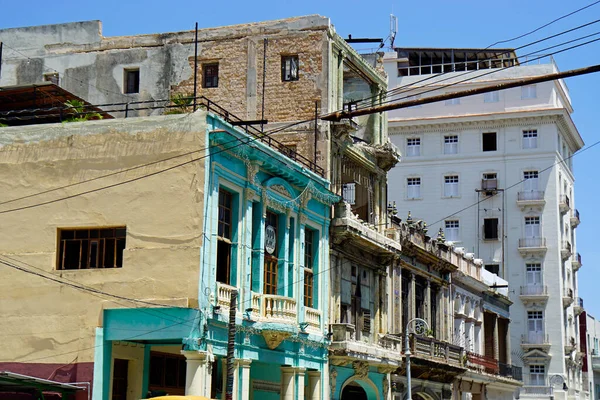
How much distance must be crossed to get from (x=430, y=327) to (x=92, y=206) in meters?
21.9

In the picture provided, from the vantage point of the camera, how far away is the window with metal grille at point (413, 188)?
241 feet

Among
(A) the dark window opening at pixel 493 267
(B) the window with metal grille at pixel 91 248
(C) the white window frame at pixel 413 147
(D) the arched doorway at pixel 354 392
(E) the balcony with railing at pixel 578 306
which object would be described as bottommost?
(D) the arched doorway at pixel 354 392

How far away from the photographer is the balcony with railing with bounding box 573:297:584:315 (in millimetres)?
77000

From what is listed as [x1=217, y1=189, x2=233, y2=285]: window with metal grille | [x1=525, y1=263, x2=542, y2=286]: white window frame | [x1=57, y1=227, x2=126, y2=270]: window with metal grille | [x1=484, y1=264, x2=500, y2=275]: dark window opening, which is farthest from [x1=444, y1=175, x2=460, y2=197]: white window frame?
[x1=57, y1=227, x2=126, y2=270]: window with metal grille

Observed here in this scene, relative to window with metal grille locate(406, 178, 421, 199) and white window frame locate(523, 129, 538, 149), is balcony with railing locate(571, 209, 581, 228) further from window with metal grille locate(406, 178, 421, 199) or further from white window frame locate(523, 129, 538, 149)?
window with metal grille locate(406, 178, 421, 199)

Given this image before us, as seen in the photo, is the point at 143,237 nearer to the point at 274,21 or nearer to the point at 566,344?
the point at 274,21

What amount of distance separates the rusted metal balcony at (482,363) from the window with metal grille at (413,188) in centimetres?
1903

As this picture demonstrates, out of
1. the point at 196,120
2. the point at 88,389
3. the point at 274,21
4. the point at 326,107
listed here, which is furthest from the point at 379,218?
the point at 88,389

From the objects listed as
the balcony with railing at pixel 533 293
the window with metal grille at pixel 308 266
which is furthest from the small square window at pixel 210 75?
the balcony with railing at pixel 533 293

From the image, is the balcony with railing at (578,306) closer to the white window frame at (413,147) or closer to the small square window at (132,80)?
the white window frame at (413,147)

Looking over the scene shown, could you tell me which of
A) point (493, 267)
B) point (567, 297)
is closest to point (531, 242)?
point (493, 267)

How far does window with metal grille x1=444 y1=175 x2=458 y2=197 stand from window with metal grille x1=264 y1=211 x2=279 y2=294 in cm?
4120

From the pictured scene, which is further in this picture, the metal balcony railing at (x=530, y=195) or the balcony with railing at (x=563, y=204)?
the balcony with railing at (x=563, y=204)

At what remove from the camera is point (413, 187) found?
73938mm
